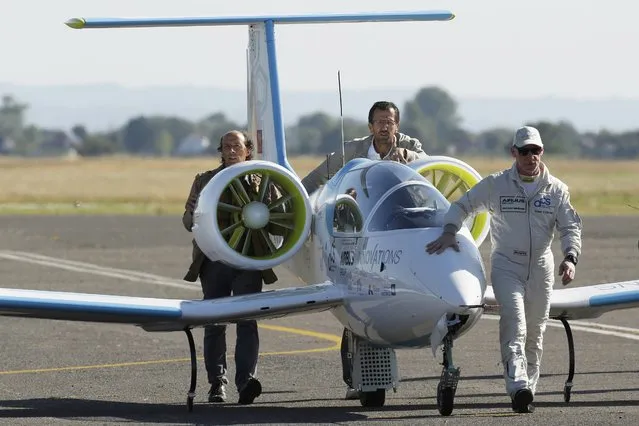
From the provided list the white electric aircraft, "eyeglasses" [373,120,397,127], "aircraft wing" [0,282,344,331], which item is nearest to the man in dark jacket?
the white electric aircraft

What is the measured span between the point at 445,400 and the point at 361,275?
1339 millimetres

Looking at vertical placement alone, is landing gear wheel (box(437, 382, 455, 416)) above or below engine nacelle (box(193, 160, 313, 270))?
below

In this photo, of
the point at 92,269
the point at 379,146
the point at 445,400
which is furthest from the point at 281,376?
the point at 92,269

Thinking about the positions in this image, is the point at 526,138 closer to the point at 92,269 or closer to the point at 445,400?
the point at 445,400

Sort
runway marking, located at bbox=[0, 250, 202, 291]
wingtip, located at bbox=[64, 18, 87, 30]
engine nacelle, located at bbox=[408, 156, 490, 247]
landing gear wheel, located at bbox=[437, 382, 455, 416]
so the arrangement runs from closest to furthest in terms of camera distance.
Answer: landing gear wheel, located at bbox=[437, 382, 455, 416]
engine nacelle, located at bbox=[408, 156, 490, 247]
wingtip, located at bbox=[64, 18, 87, 30]
runway marking, located at bbox=[0, 250, 202, 291]

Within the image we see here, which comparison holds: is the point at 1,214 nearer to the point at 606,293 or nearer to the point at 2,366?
the point at 2,366

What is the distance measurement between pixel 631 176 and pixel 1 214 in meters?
50.8

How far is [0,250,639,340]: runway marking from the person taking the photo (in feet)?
69.9

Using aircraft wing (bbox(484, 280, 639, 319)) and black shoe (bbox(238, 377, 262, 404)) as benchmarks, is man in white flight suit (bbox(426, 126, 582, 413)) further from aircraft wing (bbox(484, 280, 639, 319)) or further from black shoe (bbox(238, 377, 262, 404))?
black shoe (bbox(238, 377, 262, 404))

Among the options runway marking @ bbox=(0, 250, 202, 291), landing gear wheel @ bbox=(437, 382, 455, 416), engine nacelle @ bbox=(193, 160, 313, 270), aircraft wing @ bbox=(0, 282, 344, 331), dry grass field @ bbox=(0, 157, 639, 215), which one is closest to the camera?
landing gear wheel @ bbox=(437, 382, 455, 416)

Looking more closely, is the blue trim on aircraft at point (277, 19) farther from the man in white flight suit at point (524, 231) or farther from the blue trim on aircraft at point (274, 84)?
the man in white flight suit at point (524, 231)

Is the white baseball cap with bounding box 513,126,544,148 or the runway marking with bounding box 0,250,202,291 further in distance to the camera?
the runway marking with bounding box 0,250,202,291

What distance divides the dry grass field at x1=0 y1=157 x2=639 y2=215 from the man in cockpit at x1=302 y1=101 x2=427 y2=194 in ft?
111

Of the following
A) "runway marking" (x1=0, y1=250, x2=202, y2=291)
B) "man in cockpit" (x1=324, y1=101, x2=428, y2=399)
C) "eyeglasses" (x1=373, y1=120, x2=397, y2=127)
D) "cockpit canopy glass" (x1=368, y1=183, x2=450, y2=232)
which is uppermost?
"eyeglasses" (x1=373, y1=120, x2=397, y2=127)
